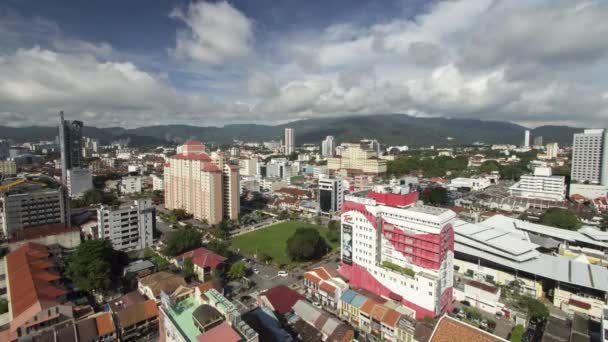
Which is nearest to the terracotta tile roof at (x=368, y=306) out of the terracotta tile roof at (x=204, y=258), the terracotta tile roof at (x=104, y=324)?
the terracotta tile roof at (x=204, y=258)

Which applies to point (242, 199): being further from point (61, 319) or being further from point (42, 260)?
point (61, 319)

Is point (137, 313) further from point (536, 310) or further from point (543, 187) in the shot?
point (543, 187)

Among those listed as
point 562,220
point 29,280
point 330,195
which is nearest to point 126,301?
point 29,280

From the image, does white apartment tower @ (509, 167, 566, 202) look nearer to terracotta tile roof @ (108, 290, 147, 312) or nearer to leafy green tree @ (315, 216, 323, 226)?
leafy green tree @ (315, 216, 323, 226)

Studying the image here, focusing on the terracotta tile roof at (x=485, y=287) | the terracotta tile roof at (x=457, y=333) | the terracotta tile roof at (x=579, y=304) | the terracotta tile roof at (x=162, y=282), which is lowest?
the terracotta tile roof at (x=579, y=304)

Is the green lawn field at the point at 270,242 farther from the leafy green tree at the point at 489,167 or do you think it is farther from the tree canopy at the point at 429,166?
the leafy green tree at the point at 489,167

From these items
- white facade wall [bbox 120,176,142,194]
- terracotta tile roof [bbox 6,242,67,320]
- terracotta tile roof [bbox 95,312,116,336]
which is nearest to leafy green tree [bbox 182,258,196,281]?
terracotta tile roof [bbox 95,312,116,336]

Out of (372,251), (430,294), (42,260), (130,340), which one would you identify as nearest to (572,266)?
(430,294)
